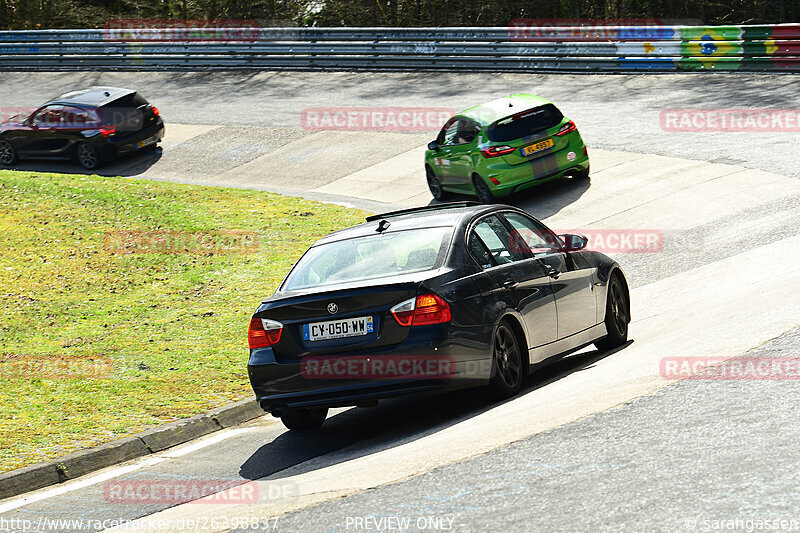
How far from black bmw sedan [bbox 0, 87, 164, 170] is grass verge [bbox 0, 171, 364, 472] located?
10.1 feet

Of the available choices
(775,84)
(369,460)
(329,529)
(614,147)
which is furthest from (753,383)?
(775,84)

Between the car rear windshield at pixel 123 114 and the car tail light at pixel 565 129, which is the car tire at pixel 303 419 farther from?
the car rear windshield at pixel 123 114

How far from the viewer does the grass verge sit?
985 cm

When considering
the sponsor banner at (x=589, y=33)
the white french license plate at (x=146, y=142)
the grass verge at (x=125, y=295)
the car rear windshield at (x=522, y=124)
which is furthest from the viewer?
the sponsor banner at (x=589, y=33)

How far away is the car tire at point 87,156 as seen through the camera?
2564 centimetres

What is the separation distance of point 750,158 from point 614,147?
2.94 m

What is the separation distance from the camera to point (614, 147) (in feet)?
66.1

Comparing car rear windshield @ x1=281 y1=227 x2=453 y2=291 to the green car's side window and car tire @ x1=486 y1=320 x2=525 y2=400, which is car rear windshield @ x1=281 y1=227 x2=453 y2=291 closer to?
car tire @ x1=486 y1=320 x2=525 y2=400

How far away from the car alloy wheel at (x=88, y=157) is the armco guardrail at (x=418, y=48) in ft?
29.2

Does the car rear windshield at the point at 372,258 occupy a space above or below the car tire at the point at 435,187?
above

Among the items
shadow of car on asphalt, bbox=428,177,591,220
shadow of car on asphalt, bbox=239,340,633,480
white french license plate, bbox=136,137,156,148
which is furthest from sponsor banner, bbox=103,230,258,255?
white french license plate, bbox=136,137,156,148

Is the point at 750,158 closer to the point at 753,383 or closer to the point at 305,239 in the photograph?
the point at 305,239

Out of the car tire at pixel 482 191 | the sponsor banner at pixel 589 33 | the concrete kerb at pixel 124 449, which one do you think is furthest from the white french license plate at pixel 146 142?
the concrete kerb at pixel 124 449

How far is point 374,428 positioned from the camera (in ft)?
28.0
